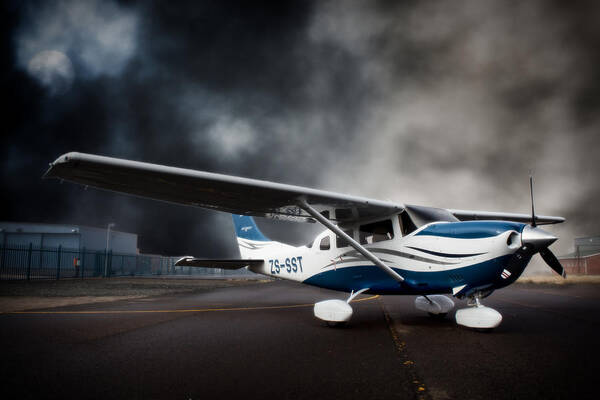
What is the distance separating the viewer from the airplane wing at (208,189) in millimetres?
4902

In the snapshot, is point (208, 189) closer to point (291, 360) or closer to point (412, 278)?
point (291, 360)

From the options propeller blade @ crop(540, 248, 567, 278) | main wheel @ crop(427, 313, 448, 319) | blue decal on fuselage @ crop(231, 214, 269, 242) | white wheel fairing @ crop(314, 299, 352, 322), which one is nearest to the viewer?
white wheel fairing @ crop(314, 299, 352, 322)

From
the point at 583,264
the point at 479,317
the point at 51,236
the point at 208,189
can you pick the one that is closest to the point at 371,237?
the point at 479,317

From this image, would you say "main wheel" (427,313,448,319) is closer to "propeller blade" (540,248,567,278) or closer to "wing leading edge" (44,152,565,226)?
"wing leading edge" (44,152,565,226)

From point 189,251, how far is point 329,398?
3849 inches

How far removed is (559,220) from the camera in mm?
10102

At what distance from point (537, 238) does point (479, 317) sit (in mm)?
1433

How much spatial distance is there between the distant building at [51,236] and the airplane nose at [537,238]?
37.7 metres

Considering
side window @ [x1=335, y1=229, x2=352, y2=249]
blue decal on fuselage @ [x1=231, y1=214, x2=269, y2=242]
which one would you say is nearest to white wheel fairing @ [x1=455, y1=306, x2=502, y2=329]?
side window @ [x1=335, y1=229, x2=352, y2=249]

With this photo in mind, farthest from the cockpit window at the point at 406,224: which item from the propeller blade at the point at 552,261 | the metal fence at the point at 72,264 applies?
the metal fence at the point at 72,264

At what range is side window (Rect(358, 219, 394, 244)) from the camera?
6980 mm

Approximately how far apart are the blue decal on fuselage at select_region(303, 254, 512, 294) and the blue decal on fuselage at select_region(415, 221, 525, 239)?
0.41 meters

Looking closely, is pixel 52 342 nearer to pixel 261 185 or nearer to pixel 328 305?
pixel 261 185

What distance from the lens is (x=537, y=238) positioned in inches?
205
